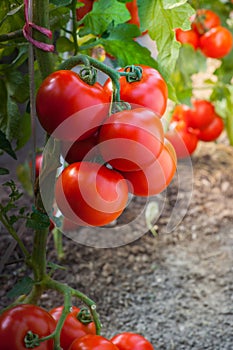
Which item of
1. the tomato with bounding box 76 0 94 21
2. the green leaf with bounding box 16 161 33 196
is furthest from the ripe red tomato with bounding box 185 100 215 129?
the tomato with bounding box 76 0 94 21

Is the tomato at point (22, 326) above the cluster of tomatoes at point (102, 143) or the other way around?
the other way around

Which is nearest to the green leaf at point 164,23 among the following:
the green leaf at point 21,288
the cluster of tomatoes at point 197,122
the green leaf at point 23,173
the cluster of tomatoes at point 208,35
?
the green leaf at point 21,288

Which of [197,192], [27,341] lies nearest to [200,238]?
[197,192]

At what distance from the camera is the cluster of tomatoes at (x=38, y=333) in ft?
3.29

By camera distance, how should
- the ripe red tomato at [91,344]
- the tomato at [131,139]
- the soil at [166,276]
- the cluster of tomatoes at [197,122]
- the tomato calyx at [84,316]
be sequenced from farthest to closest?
the cluster of tomatoes at [197,122], the soil at [166,276], the tomato calyx at [84,316], the ripe red tomato at [91,344], the tomato at [131,139]

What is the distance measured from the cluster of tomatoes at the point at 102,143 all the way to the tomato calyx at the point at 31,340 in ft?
0.66

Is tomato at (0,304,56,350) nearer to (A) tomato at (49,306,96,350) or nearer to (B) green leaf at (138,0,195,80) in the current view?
(A) tomato at (49,306,96,350)

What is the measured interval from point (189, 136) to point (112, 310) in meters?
0.85

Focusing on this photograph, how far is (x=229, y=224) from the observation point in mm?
2000

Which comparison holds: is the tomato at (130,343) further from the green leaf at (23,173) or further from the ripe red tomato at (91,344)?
the green leaf at (23,173)

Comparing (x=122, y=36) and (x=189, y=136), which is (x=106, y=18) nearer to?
(x=122, y=36)

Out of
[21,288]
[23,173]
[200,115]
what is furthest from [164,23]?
[200,115]

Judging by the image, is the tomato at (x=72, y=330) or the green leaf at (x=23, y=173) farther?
the green leaf at (x=23, y=173)

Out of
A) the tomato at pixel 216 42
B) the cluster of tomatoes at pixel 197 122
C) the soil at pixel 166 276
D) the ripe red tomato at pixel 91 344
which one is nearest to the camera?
the ripe red tomato at pixel 91 344
